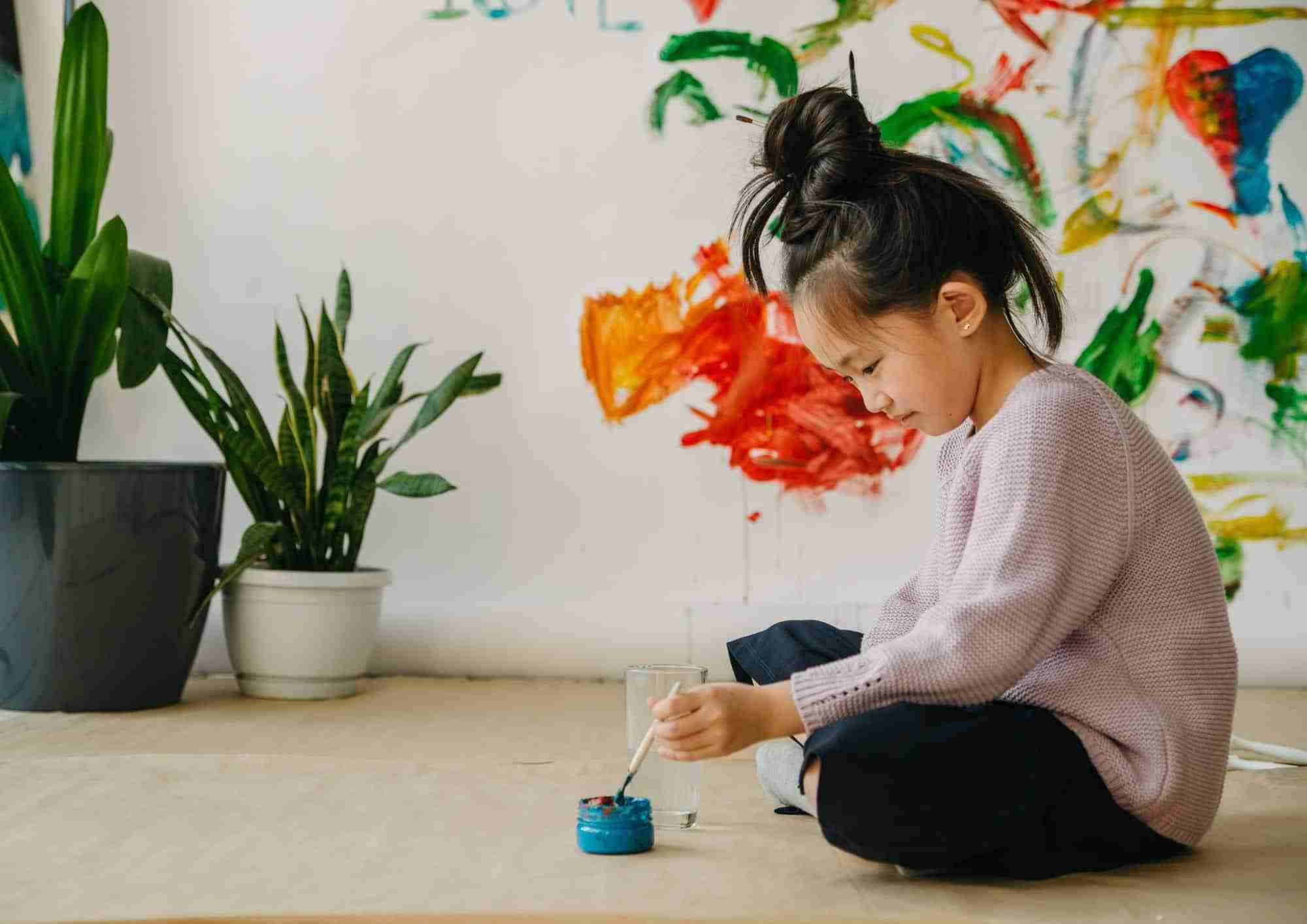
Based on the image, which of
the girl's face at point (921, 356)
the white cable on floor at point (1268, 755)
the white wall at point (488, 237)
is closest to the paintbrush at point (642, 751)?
the girl's face at point (921, 356)

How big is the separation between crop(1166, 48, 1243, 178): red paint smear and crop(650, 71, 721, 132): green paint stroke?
0.77 m

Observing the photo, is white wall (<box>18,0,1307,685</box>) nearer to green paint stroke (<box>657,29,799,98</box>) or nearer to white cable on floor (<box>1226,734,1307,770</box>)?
green paint stroke (<box>657,29,799,98</box>)

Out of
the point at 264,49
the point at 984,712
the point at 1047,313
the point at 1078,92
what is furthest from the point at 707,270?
the point at 984,712

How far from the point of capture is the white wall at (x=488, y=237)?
2266 millimetres

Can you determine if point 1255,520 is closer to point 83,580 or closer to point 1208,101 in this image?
point 1208,101

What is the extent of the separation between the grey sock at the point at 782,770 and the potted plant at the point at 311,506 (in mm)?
741

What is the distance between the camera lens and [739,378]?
2277mm

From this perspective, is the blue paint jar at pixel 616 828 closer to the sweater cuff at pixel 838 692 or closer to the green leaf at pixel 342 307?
the sweater cuff at pixel 838 692

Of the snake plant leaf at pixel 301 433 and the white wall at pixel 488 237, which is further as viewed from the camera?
the white wall at pixel 488 237

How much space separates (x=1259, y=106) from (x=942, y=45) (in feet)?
1.77

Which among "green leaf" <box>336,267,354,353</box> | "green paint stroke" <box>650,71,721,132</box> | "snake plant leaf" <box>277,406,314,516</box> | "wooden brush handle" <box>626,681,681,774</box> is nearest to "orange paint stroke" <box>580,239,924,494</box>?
"green paint stroke" <box>650,71,721,132</box>

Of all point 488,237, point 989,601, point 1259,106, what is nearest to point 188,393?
point 488,237

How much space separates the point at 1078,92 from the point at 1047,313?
1.20m

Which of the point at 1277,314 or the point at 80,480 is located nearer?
the point at 80,480
